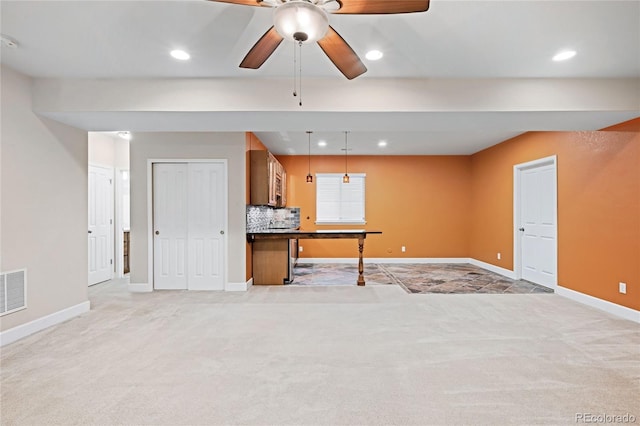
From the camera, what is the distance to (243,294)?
4.98 meters

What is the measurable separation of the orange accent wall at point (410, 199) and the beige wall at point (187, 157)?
10.0 ft

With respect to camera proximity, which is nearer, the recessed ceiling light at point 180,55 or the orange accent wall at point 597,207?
the recessed ceiling light at point 180,55

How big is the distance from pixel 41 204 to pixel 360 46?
12.0ft

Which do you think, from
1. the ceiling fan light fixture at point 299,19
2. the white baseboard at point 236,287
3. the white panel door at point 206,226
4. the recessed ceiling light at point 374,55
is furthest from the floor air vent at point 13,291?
the recessed ceiling light at point 374,55

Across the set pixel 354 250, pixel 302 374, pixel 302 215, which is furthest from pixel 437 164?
pixel 302 374

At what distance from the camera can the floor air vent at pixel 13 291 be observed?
3096 mm

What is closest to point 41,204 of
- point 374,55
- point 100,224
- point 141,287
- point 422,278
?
point 141,287

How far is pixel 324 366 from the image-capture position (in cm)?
263

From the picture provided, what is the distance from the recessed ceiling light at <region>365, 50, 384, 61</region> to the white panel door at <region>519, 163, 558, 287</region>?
12.6 feet

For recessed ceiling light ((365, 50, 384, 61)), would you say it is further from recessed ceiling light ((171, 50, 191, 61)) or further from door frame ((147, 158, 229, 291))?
door frame ((147, 158, 229, 291))

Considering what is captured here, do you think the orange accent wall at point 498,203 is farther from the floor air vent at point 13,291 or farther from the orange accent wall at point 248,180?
the floor air vent at point 13,291
